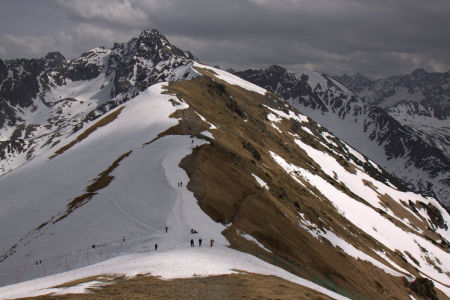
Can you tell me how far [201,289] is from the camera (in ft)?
91.1

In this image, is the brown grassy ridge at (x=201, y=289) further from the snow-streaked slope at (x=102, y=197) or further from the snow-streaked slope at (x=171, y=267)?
the snow-streaked slope at (x=102, y=197)

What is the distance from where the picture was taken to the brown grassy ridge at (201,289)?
2567 centimetres

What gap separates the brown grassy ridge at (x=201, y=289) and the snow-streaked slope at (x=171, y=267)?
5.10 feet

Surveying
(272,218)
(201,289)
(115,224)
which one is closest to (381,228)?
(272,218)

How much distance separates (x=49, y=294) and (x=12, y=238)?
3049 centimetres

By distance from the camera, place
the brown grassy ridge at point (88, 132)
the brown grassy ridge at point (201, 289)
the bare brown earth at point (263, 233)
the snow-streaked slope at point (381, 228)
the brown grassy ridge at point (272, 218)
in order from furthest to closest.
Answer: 1. the snow-streaked slope at point (381, 228)
2. the brown grassy ridge at point (88, 132)
3. the brown grassy ridge at point (272, 218)
4. the bare brown earth at point (263, 233)
5. the brown grassy ridge at point (201, 289)

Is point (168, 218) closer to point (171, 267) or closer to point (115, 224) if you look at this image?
point (115, 224)

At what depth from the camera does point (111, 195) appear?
5191 centimetres

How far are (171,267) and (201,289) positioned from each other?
611 cm

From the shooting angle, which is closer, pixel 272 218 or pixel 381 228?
pixel 272 218

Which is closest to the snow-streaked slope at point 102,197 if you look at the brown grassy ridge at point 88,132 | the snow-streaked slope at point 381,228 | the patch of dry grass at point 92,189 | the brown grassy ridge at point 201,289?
the patch of dry grass at point 92,189

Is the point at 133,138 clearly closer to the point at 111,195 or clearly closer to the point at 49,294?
the point at 111,195

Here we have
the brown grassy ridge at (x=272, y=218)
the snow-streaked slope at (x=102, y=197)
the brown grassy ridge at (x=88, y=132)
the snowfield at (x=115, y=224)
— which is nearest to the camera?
the snowfield at (x=115, y=224)

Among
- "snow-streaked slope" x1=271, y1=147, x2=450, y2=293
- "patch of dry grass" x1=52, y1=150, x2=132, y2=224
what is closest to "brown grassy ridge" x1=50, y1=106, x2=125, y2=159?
"patch of dry grass" x1=52, y1=150, x2=132, y2=224
